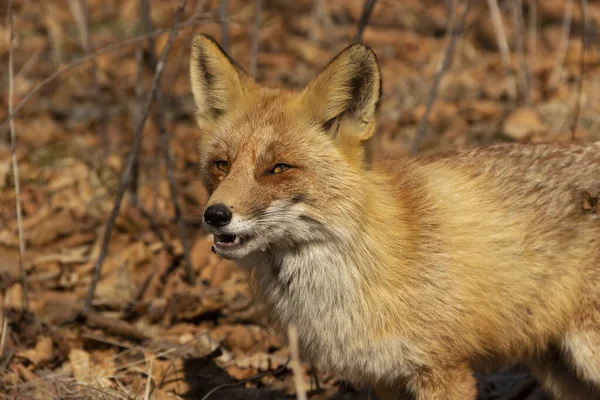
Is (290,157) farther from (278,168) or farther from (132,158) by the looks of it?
(132,158)

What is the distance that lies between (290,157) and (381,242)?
2.11ft

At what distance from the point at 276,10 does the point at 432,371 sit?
943 cm

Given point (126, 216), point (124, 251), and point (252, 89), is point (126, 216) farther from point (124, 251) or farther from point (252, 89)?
point (252, 89)

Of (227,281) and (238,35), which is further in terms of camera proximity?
(238,35)

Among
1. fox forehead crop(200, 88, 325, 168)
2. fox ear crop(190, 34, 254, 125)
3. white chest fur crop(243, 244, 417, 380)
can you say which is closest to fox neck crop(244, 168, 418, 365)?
white chest fur crop(243, 244, 417, 380)

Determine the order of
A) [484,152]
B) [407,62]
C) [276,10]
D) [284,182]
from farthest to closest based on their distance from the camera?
[276,10] < [407,62] < [484,152] < [284,182]

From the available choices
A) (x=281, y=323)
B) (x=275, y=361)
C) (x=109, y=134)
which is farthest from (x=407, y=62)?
(x=281, y=323)

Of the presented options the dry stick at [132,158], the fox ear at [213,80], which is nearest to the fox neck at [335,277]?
the fox ear at [213,80]

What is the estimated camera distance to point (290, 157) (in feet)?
12.4

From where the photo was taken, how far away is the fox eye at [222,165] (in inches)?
152

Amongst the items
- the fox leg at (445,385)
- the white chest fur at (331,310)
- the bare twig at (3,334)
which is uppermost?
the white chest fur at (331,310)

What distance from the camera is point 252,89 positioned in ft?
13.8

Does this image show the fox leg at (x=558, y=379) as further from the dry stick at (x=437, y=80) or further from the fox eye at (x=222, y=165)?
the fox eye at (x=222, y=165)

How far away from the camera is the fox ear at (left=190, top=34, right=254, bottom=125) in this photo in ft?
13.5
